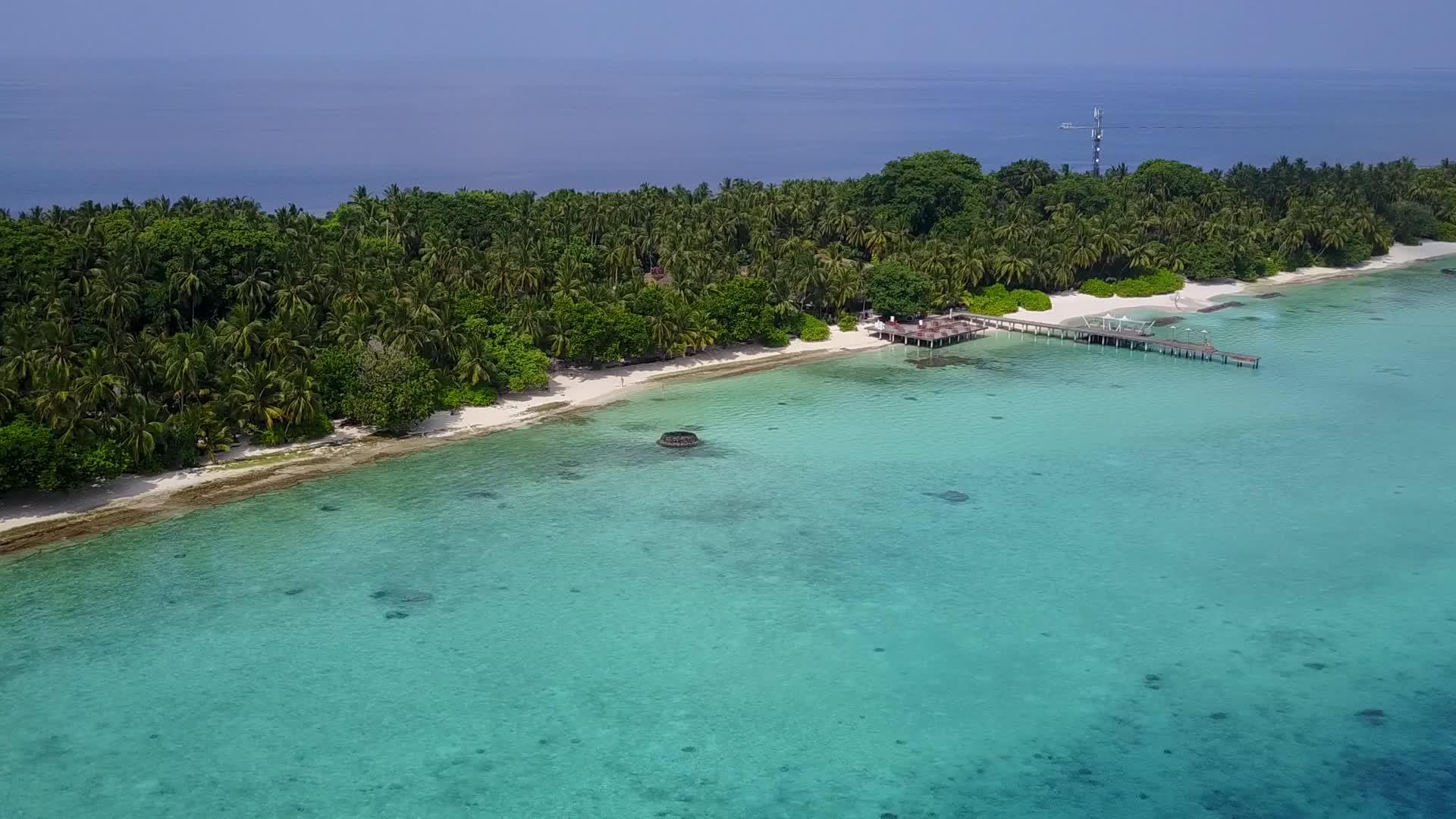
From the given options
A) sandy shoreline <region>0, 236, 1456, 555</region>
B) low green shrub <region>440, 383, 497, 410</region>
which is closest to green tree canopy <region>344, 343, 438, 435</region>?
sandy shoreline <region>0, 236, 1456, 555</region>

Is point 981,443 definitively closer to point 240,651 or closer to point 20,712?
point 240,651

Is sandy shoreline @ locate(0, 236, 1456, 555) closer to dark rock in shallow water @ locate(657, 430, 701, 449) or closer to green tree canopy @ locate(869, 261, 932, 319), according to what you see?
green tree canopy @ locate(869, 261, 932, 319)

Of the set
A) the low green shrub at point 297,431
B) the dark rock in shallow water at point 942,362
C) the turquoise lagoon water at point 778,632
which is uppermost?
the low green shrub at point 297,431

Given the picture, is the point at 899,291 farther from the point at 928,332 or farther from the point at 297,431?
the point at 297,431

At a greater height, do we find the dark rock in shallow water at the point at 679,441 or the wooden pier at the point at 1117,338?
the wooden pier at the point at 1117,338

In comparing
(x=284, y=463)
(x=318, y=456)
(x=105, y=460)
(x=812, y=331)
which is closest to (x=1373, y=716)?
(x=318, y=456)

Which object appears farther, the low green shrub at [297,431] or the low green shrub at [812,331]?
the low green shrub at [812,331]

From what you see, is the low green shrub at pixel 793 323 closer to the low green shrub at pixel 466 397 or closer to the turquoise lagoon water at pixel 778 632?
the turquoise lagoon water at pixel 778 632

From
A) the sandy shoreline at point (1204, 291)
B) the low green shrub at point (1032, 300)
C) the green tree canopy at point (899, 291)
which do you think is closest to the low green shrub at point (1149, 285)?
the sandy shoreline at point (1204, 291)
